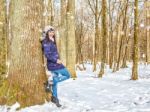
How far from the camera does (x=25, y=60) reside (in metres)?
7.99

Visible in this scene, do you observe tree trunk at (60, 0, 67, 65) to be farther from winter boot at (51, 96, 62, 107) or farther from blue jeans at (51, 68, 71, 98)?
winter boot at (51, 96, 62, 107)

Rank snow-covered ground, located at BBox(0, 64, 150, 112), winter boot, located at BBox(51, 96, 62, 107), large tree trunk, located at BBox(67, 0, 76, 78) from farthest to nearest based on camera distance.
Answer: large tree trunk, located at BBox(67, 0, 76, 78), winter boot, located at BBox(51, 96, 62, 107), snow-covered ground, located at BBox(0, 64, 150, 112)

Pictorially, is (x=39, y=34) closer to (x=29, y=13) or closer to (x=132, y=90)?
(x=29, y=13)

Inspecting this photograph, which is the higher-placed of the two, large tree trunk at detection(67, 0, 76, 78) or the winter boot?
large tree trunk at detection(67, 0, 76, 78)

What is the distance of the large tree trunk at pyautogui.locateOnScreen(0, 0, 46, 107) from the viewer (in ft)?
26.1

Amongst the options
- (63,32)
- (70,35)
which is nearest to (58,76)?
(70,35)

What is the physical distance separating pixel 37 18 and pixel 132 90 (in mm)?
3990

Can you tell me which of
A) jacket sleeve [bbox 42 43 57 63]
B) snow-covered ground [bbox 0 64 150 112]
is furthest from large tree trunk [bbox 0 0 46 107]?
snow-covered ground [bbox 0 64 150 112]

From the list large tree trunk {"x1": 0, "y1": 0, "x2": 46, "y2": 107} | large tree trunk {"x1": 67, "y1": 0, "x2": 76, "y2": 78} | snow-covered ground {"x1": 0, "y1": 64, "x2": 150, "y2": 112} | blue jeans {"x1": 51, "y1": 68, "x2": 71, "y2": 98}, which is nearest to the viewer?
snow-covered ground {"x1": 0, "y1": 64, "x2": 150, "y2": 112}

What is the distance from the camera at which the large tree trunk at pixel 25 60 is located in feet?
26.1

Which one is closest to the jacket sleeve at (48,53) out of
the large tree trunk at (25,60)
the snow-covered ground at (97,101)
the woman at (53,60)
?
the woman at (53,60)

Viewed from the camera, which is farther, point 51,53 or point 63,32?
point 63,32

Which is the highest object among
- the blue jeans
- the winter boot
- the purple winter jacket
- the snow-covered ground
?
the purple winter jacket

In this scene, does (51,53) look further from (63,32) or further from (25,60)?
(63,32)
